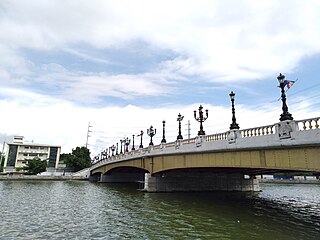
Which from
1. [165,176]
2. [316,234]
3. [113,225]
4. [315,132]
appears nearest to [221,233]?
[316,234]

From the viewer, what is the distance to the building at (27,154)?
109 m

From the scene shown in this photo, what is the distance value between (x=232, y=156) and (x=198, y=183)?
19.4 m

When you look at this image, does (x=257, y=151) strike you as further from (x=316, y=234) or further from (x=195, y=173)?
(x=195, y=173)

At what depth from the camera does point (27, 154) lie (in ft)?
367

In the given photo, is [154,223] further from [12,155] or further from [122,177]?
[12,155]

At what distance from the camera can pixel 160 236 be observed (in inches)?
539

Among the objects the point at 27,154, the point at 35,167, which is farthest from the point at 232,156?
the point at 27,154

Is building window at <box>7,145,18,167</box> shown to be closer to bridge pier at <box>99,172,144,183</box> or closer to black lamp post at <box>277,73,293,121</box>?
bridge pier at <box>99,172,144,183</box>

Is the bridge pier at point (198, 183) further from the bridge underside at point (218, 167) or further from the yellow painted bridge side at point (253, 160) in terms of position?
the yellow painted bridge side at point (253, 160)

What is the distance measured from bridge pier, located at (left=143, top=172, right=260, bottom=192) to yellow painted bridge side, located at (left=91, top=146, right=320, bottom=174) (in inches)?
125

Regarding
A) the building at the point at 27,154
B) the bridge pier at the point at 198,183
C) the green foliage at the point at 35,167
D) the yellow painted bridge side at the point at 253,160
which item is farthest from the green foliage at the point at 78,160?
the yellow painted bridge side at the point at 253,160

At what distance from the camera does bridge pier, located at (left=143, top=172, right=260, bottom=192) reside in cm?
3672

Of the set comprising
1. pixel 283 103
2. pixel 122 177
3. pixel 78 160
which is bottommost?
pixel 122 177

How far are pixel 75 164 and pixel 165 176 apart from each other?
2702 inches
